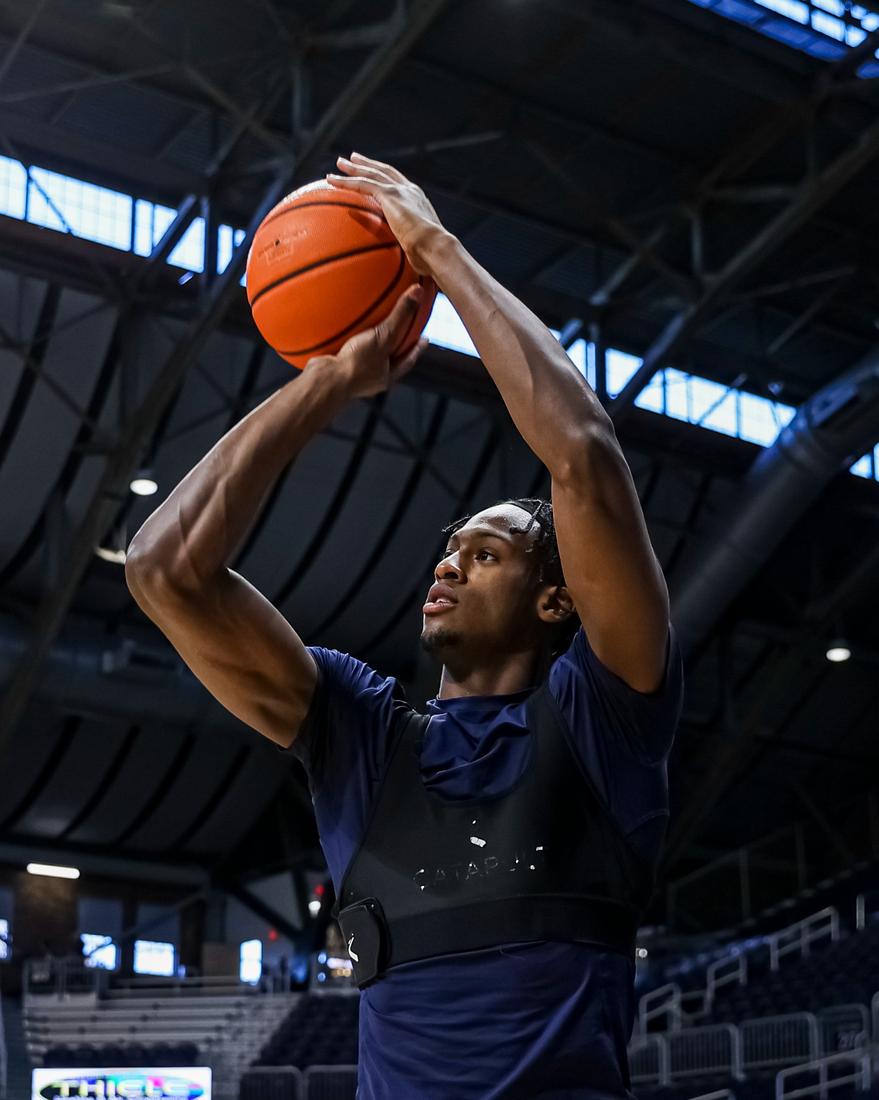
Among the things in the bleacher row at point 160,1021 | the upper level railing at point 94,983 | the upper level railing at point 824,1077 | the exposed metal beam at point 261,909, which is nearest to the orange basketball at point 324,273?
the upper level railing at point 824,1077

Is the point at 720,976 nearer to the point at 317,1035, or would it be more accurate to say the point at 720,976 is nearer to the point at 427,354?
the point at 317,1035

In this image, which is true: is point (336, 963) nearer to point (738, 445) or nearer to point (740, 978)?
point (740, 978)

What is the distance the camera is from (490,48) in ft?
54.7

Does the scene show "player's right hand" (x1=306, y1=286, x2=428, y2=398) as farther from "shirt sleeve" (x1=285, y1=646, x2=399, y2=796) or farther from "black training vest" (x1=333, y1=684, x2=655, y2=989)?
"black training vest" (x1=333, y1=684, x2=655, y2=989)

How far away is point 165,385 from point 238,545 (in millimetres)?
15281

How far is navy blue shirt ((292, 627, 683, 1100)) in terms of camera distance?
247 centimetres

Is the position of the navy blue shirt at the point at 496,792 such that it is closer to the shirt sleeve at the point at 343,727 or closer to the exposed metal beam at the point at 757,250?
the shirt sleeve at the point at 343,727

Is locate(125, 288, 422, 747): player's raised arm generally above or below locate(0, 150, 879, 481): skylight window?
below

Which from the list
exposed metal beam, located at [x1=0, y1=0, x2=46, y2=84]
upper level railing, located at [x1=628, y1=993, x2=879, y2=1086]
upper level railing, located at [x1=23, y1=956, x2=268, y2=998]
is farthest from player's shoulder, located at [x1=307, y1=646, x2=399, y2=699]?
upper level railing, located at [x1=23, y1=956, x2=268, y2=998]

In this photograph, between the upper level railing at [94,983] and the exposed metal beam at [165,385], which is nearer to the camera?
the exposed metal beam at [165,385]

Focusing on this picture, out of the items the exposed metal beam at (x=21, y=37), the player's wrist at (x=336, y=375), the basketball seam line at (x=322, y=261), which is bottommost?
the player's wrist at (x=336, y=375)

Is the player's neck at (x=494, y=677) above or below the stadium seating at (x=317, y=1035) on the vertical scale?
above

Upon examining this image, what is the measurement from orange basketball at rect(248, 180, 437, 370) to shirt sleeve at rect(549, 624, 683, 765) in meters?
0.74

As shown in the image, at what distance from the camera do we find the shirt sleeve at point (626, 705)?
2.66m
